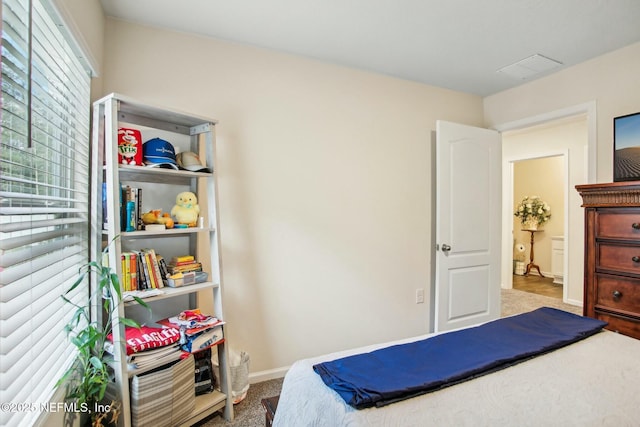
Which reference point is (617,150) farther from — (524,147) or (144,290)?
(144,290)

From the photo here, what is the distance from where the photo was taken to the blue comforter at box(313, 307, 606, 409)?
1072 mm

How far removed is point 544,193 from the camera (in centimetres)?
568

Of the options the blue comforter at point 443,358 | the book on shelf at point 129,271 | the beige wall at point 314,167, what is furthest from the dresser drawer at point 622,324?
the book on shelf at point 129,271

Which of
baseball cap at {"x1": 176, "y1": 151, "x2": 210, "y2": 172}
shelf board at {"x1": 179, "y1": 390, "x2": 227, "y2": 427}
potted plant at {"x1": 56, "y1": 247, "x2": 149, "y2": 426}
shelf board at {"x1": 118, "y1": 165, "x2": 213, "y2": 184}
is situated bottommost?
shelf board at {"x1": 179, "y1": 390, "x2": 227, "y2": 427}

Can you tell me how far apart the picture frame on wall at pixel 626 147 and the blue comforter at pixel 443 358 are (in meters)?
1.21

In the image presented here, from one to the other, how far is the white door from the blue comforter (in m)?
1.14

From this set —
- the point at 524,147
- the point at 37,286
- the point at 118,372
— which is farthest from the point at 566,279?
the point at 37,286

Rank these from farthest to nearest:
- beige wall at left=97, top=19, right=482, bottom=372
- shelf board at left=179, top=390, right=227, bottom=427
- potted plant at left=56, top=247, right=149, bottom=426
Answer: beige wall at left=97, top=19, right=482, bottom=372
shelf board at left=179, top=390, right=227, bottom=427
potted plant at left=56, top=247, right=149, bottom=426

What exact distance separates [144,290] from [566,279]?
4990 millimetres

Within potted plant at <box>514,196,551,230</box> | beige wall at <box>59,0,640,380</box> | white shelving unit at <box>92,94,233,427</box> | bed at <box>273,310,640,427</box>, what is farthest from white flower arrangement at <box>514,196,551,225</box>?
white shelving unit at <box>92,94,233,427</box>

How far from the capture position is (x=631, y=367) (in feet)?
4.00

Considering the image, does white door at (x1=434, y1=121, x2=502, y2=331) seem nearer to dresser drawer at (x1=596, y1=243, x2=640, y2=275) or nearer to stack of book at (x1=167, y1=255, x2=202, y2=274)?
dresser drawer at (x1=596, y1=243, x2=640, y2=275)

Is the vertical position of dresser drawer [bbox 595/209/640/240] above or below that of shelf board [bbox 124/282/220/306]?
above

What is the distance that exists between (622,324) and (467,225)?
4.19ft
